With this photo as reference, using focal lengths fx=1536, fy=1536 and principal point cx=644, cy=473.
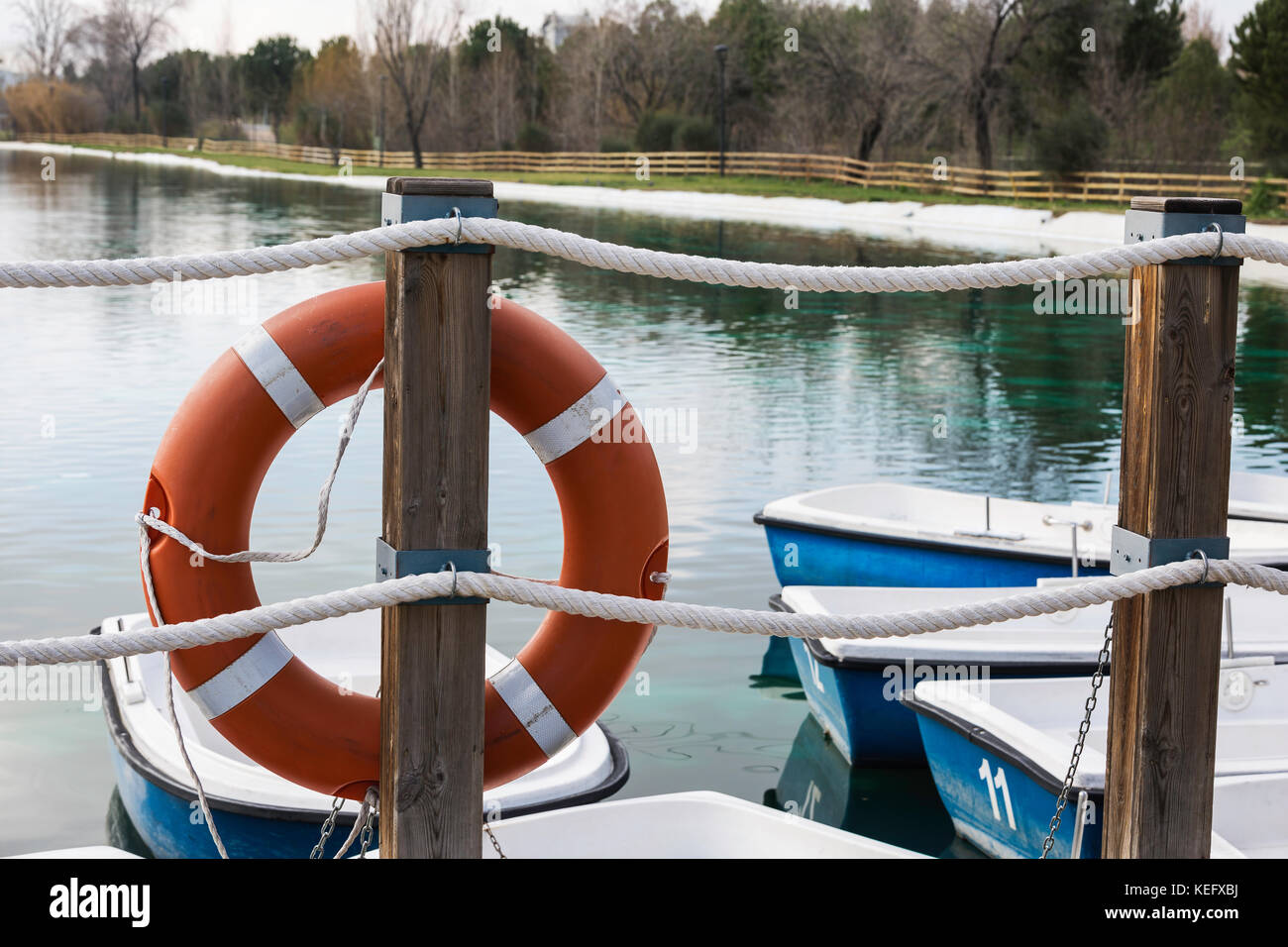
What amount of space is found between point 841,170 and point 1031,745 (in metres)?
33.6

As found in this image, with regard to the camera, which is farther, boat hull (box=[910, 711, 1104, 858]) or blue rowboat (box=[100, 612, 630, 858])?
boat hull (box=[910, 711, 1104, 858])

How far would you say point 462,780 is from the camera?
2.18 meters

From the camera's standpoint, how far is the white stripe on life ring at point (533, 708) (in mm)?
2486

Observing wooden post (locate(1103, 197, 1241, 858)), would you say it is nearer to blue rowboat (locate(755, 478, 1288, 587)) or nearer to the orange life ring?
the orange life ring

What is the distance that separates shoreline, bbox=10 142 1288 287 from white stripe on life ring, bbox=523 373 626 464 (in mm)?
18011

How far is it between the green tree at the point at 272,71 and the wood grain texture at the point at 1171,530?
74.3 m

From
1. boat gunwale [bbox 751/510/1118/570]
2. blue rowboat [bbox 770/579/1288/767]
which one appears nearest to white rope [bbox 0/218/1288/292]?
blue rowboat [bbox 770/579/1288/767]

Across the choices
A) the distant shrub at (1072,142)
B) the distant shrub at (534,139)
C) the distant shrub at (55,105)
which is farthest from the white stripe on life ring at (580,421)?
the distant shrub at (55,105)

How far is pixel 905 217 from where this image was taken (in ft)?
96.9

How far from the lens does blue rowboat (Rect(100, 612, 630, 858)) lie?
12.7ft

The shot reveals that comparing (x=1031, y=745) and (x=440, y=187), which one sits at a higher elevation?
(x=440, y=187)

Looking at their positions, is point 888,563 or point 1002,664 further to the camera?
point 888,563

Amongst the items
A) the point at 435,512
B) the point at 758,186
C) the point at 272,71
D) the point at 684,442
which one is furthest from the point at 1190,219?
the point at 272,71

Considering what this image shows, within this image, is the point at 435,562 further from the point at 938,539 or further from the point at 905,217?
the point at 905,217
